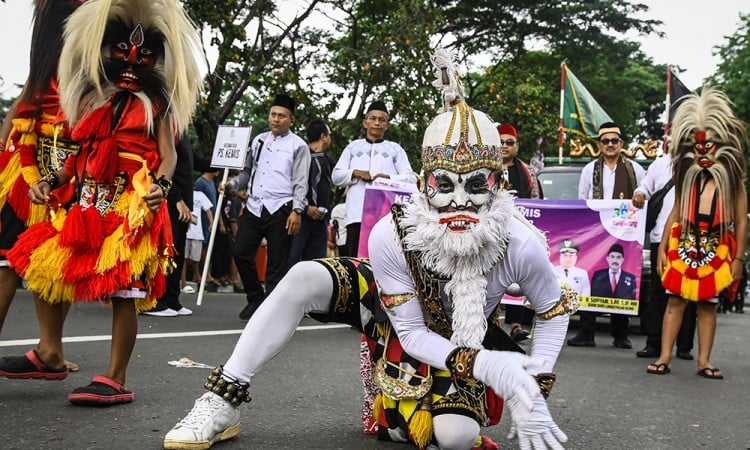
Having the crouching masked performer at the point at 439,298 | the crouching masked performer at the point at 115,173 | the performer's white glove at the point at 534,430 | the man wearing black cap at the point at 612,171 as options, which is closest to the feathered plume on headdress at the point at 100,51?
the crouching masked performer at the point at 115,173

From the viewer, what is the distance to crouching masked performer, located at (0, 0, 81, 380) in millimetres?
3889

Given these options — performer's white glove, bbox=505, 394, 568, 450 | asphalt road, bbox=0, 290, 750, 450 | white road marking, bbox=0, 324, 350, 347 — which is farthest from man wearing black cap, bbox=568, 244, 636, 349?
performer's white glove, bbox=505, 394, 568, 450

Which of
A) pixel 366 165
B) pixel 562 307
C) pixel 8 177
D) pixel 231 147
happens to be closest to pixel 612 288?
pixel 366 165

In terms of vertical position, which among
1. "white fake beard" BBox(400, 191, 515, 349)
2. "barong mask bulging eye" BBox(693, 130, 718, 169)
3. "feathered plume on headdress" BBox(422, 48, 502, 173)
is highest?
"barong mask bulging eye" BBox(693, 130, 718, 169)

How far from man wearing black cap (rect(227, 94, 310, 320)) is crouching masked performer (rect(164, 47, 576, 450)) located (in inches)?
176

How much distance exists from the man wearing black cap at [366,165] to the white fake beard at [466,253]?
4.32 m

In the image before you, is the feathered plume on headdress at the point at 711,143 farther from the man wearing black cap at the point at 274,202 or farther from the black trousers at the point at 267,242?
the black trousers at the point at 267,242

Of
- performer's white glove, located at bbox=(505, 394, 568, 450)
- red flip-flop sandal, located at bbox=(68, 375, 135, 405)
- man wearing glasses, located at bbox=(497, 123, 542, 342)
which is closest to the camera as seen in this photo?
performer's white glove, located at bbox=(505, 394, 568, 450)

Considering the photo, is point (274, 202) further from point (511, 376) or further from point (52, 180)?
point (511, 376)

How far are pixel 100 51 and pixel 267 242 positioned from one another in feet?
13.4

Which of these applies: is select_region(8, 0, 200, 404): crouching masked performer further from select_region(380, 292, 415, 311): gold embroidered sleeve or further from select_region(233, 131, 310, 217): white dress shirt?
select_region(233, 131, 310, 217): white dress shirt

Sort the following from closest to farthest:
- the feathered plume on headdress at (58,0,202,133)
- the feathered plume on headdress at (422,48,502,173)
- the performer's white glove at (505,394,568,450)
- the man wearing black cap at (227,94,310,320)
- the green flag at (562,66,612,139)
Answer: the performer's white glove at (505,394,568,450), the feathered plume on headdress at (422,48,502,173), the feathered plume on headdress at (58,0,202,133), the man wearing black cap at (227,94,310,320), the green flag at (562,66,612,139)

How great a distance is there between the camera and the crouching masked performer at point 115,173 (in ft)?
12.0

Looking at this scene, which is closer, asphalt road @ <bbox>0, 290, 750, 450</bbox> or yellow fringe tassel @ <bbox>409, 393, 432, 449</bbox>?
yellow fringe tassel @ <bbox>409, 393, 432, 449</bbox>
